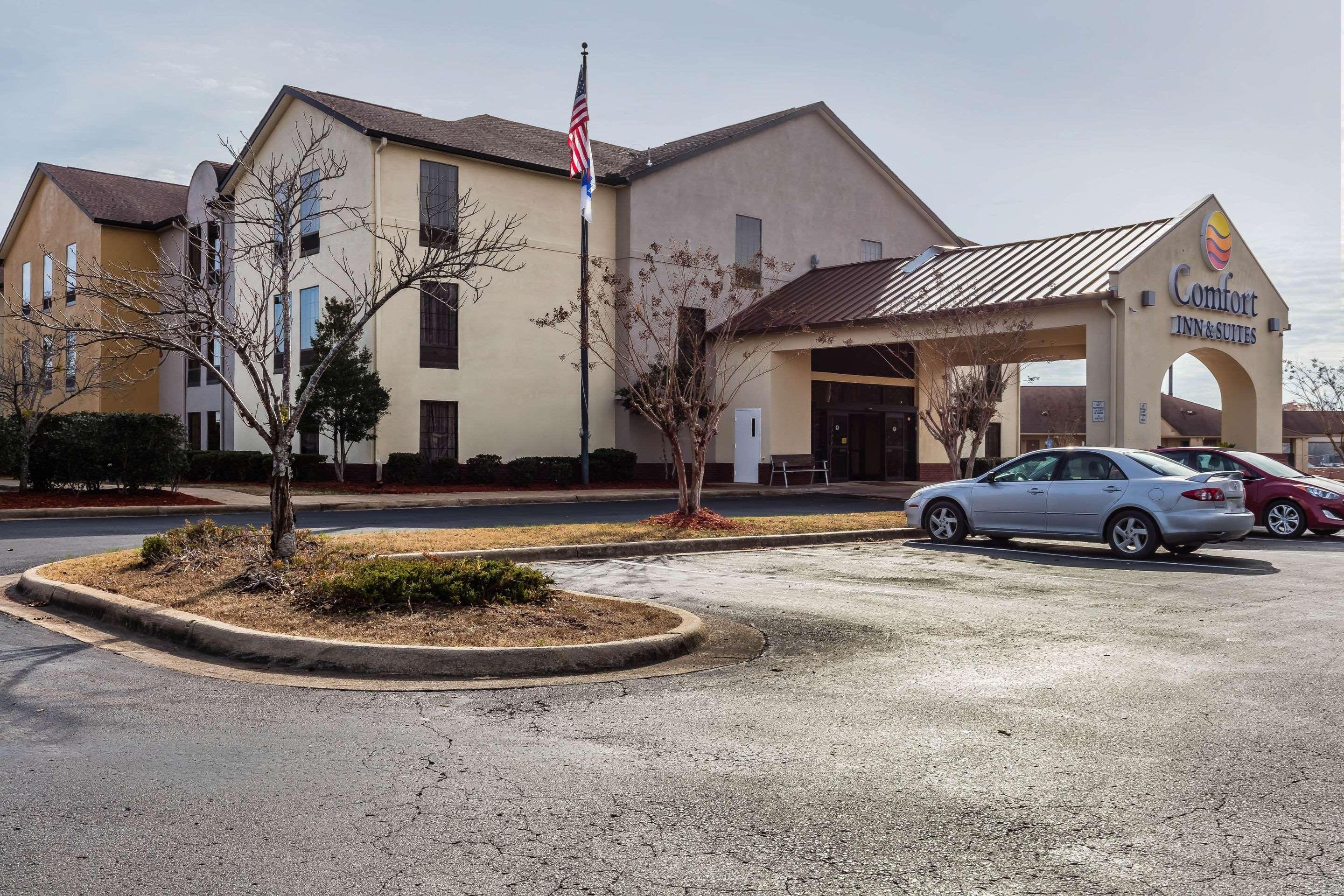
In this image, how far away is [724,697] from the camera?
21.2 feet

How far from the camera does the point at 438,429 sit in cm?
3036

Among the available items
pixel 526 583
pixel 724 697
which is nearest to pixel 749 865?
pixel 724 697

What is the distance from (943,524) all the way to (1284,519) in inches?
235

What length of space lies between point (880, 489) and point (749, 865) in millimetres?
27696

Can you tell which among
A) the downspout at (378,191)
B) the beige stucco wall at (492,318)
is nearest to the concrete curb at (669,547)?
the downspout at (378,191)

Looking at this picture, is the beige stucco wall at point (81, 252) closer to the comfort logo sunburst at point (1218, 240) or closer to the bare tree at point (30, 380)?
the bare tree at point (30, 380)

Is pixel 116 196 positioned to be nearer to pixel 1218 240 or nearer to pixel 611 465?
pixel 611 465

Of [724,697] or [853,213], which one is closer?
[724,697]

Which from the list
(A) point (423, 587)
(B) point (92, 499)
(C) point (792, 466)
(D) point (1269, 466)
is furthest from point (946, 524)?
(C) point (792, 466)

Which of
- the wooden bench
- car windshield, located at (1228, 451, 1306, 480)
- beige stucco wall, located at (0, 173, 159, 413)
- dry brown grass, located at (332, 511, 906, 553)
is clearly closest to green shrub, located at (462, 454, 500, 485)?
the wooden bench

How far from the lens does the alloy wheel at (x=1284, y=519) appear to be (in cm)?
1762

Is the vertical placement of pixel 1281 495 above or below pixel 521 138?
below

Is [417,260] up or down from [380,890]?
up

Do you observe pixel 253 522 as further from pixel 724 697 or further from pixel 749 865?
pixel 749 865
